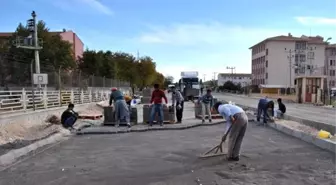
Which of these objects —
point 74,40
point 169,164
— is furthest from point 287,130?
point 74,40

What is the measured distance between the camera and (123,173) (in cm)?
712

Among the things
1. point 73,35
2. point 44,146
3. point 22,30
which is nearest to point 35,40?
point 22,30

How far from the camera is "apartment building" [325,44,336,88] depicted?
353 feet

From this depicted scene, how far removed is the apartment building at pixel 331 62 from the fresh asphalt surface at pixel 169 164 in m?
105

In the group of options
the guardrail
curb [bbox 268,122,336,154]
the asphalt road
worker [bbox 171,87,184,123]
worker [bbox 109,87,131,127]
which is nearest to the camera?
curb [bbox 268,122,336,154]

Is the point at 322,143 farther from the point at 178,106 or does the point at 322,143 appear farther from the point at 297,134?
the point at 178,106

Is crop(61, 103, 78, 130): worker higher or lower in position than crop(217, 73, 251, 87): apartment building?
lower

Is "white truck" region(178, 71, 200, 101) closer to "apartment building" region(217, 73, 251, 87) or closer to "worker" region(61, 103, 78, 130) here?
"worker" region(61, 103, 78, 130)

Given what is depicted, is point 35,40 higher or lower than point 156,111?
higher

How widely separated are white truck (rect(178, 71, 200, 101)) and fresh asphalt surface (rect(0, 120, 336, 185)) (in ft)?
111

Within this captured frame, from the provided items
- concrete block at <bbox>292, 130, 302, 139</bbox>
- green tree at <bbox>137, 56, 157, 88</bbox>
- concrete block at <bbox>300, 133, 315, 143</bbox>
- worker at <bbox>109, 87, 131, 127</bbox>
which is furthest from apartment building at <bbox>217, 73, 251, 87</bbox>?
concrete block at <bbox>300, 133, 315, 143</bbox>

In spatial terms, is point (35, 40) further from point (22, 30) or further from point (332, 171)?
point (332, 171)

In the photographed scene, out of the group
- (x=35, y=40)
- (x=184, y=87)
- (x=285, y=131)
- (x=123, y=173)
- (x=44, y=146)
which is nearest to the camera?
(x=123, y=173)

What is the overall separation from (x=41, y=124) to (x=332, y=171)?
466 inches
